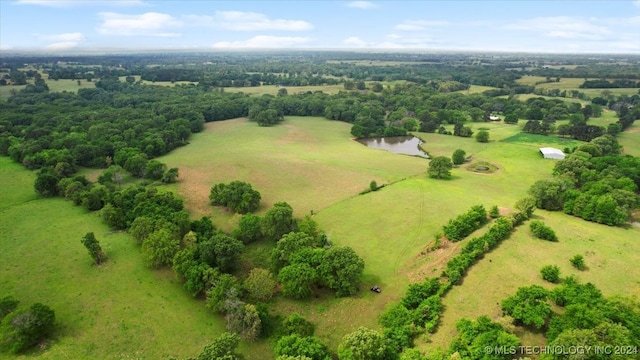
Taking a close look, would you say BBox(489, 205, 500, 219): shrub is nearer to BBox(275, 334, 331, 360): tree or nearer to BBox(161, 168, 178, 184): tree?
BBox(275, 334, 331, 360): tree

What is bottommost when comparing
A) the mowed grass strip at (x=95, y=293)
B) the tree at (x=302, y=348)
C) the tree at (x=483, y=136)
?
the mowed grass strip at (x=95, y=293)

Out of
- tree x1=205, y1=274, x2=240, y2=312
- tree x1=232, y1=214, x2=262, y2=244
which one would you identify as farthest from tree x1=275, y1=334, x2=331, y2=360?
tree x1=232, y1=214, x2=262, y2=244

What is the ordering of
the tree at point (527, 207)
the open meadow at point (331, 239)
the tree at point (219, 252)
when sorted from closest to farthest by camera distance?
the open meadow at point (331, 239) → the tree at point (219, 252) → the tree at point (527, 207)

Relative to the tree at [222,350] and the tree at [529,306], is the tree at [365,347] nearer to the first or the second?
the tree at [222,350]

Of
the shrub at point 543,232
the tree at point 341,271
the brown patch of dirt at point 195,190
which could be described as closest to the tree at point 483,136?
the shrub at point 543,232

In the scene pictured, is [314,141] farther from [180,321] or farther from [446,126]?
[180,321]

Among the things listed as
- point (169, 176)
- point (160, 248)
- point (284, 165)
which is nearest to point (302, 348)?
point (160, 248)
